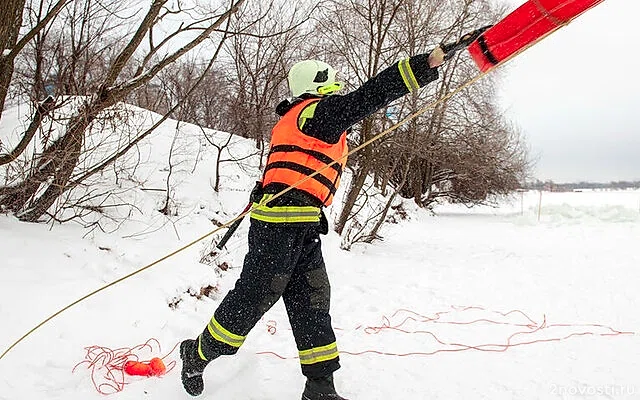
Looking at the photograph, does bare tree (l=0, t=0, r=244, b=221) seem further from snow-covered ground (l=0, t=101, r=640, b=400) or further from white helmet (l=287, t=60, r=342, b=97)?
white helmet (l=287, t=60, r=342, b=97)

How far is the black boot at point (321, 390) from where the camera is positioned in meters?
2.29

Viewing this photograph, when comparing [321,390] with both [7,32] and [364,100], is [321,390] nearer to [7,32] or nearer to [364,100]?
[364,100]

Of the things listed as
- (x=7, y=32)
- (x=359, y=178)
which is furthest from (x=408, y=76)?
(x=359, y=178)

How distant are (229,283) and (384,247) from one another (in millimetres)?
4414

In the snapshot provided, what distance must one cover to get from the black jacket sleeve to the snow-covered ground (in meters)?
1.31

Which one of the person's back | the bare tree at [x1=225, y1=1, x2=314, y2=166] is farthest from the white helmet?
the bare tree at [x1=225, y1=1, x2=314, y2=166]

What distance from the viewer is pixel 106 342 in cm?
301

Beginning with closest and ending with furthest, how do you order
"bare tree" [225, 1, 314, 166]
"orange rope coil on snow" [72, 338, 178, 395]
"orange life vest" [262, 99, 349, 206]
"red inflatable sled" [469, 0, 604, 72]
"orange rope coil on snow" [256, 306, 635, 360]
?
"red inflatable sled" [469, 0, 604, 72], "orange life vest" [262, 99, 349, 206], "orange rope coil on snow" [72, 338, 178, 395], "orange rope coil on snow" [256, 306, 635, 360], "bare tree" [225, 1, 314, 166]

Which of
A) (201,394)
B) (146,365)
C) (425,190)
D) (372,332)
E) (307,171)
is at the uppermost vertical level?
(307,171)

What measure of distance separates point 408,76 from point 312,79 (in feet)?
1.94

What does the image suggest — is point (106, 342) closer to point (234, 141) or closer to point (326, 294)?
point (326, 294)

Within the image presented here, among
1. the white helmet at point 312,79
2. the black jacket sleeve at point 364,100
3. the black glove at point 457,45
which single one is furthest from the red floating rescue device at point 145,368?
the black glove at point 457,45

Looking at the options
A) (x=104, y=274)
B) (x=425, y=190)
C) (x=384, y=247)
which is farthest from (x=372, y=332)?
(x=425, y=190)

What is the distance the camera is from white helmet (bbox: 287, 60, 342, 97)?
7.91ft
